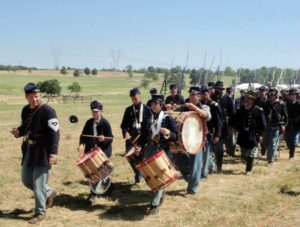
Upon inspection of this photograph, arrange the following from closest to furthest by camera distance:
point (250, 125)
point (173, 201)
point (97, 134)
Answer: point (97, 134), point (173, 201), point (250, 125)

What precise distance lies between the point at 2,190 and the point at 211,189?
4.31 meters

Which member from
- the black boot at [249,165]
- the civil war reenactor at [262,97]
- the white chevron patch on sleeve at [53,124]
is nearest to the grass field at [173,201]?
the black boot at [249,165]

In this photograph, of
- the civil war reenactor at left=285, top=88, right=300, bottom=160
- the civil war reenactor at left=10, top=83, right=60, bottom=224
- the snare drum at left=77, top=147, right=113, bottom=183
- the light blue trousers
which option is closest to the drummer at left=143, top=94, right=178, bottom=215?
the snare drum at left=77, top=147, right=113, bottom=183

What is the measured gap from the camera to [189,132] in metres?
8.10

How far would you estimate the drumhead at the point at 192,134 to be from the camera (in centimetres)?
796

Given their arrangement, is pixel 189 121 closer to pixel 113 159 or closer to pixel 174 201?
pixel 174 201

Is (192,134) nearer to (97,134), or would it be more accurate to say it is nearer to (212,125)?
(97,134)

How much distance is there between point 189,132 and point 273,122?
5.11 m

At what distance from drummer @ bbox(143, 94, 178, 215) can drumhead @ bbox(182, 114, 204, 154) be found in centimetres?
34

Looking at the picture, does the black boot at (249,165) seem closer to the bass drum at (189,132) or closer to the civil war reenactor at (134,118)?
the bass drum at (189,132)

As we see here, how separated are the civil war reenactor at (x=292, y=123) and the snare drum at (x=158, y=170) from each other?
749cm

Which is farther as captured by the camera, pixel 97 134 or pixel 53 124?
pixel 97 134

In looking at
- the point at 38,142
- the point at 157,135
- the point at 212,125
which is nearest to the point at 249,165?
the point at 212,125

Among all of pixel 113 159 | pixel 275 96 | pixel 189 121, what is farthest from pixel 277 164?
pixel 189 121
